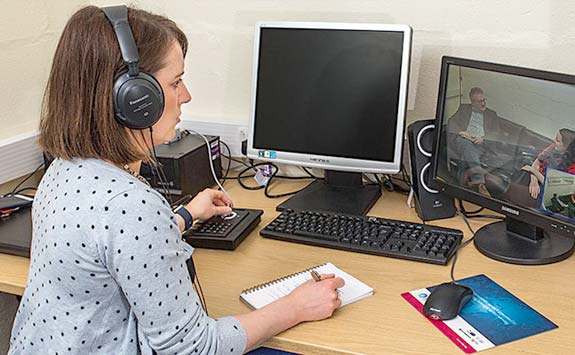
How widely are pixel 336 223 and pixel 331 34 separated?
1.60 ft

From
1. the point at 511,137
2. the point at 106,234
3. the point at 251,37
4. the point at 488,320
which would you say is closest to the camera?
the point at 106,234

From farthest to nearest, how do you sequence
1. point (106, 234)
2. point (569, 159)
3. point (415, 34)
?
point (415, 34) < point (569, 159) < point (106, 234)

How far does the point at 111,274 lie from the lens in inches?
42.7

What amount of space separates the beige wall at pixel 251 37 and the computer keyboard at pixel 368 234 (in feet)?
1.36

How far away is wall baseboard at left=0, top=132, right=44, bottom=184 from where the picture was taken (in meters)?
1.95

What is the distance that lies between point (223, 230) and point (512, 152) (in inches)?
26.2

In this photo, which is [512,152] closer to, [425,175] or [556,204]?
[556,204]

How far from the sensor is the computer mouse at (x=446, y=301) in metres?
1.23

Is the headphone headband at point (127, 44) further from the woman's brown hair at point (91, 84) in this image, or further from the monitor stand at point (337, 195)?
the monitor stand at point (337, 195)

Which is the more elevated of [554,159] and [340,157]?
[554,159]

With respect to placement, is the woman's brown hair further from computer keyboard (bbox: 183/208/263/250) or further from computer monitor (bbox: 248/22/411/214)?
computer monitor (bbox: 248/22/411/214)

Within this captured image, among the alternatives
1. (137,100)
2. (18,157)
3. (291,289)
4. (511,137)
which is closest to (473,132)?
(511,137)

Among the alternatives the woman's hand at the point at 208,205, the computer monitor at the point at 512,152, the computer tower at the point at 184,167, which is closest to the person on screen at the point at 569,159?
the computer monitor at the point at 512,152

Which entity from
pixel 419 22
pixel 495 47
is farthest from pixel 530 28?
pixel 419 22
